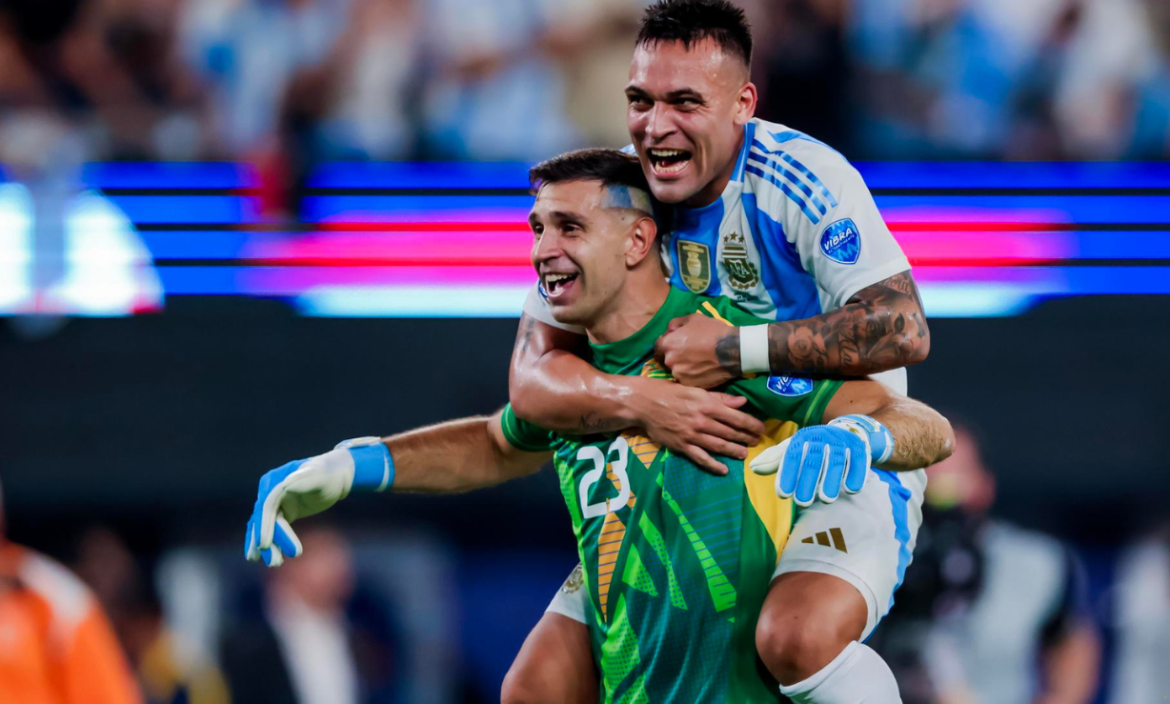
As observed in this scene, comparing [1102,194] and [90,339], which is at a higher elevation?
[1102,194]

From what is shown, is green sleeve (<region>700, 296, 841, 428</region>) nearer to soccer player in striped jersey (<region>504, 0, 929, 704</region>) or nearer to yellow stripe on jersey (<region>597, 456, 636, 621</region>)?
soccer player in striped jersey (<region>504, 0, 929, 704</region>)

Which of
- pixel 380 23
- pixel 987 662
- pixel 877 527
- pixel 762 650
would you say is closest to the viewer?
pixel 762 650

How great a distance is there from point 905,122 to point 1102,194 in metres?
1.06

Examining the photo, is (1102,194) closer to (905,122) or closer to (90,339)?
(905,122)

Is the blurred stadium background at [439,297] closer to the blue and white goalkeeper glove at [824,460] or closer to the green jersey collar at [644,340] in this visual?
the green jersey collar at [644,340]

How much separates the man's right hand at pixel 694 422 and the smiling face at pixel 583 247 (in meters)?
0.27

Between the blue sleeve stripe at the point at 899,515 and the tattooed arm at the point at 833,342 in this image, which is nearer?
the tattooed arm at the point at 833,342

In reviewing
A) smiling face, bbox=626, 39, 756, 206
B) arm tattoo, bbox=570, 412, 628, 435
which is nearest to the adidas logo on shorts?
arm tattoo, bbox=570, 412, 628, 435

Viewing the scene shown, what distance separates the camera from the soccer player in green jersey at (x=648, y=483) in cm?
317

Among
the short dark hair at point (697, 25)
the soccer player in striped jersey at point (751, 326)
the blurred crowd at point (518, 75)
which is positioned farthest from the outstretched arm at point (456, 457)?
the blurred crowd at point (518, 75)

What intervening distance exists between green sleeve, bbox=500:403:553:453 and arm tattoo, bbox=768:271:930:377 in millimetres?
A: 706

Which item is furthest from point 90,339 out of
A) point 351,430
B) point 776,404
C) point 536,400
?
point 776,404

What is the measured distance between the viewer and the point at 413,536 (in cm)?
675

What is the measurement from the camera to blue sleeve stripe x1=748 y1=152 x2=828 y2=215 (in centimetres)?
326
